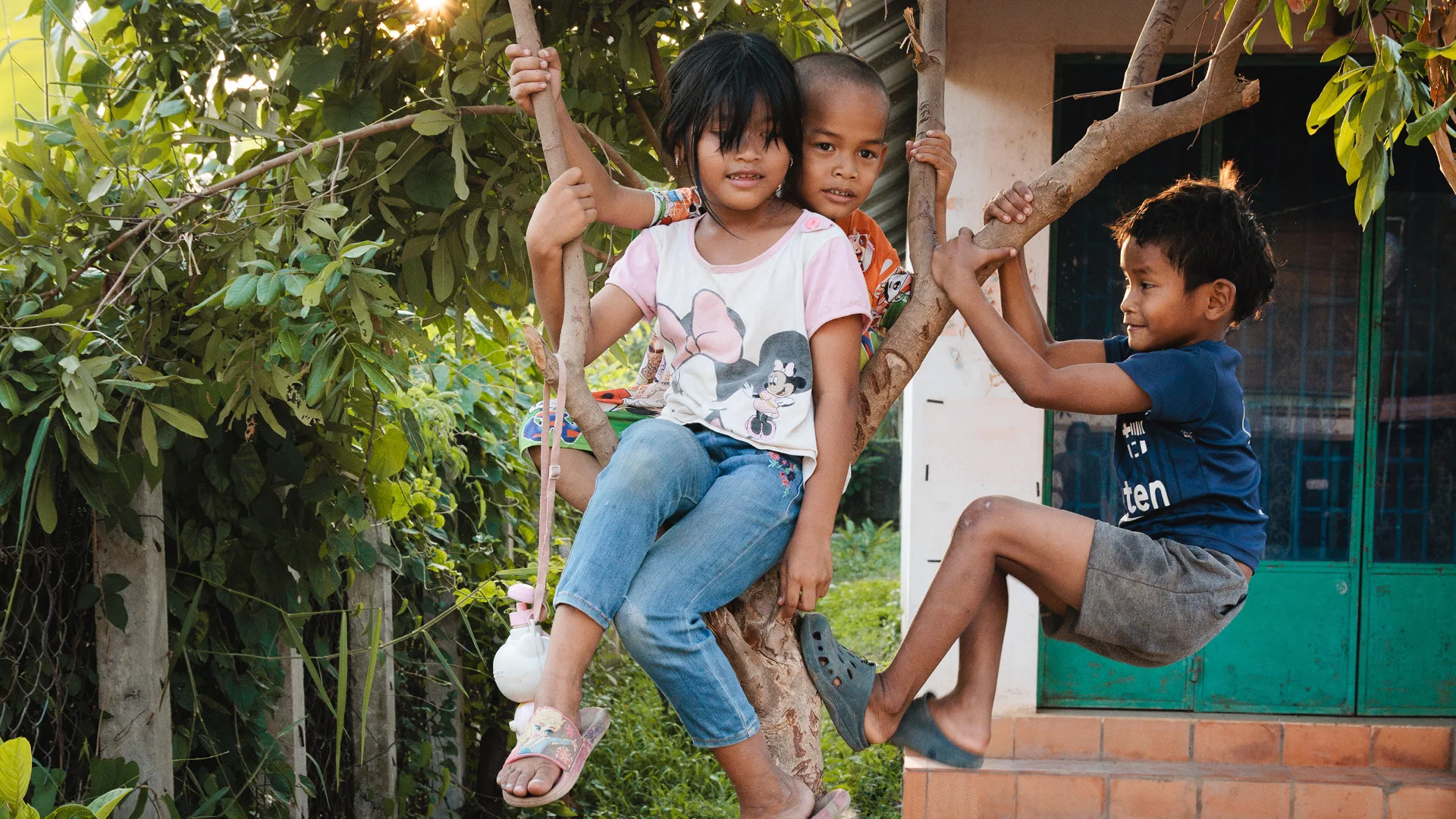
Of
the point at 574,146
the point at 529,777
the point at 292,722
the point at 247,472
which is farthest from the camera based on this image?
the point at 292,722

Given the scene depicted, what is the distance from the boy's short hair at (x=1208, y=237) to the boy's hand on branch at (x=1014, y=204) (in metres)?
0.34

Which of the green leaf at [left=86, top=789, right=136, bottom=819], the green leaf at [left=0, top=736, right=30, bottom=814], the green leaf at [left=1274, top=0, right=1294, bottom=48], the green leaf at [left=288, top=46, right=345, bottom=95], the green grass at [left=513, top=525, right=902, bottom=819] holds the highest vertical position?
the green leaf at [left=288, top=46, right=345, bottom=95]

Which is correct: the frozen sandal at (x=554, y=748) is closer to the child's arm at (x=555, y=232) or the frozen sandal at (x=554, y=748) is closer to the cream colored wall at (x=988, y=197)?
the child's arm at (x=555, y=232)

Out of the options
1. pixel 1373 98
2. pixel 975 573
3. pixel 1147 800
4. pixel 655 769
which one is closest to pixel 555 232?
pixel 975 573

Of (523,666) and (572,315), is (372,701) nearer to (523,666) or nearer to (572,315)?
(523,666)

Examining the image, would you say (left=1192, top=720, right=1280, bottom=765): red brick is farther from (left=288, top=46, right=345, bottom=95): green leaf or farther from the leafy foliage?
(left=288, top=46, right=345, bottom=95): green leaf

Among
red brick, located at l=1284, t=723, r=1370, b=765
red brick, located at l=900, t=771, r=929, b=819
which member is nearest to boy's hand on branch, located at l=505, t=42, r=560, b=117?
red brick, located at l=900, t=771, r=929, b=819

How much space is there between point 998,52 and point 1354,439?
2022 mm

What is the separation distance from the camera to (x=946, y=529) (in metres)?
4.62

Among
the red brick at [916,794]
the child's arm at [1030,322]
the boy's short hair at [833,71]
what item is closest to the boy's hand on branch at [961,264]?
the child's arm at [1030,322]

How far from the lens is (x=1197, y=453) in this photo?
2.22 meters

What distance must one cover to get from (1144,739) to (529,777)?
141 inches

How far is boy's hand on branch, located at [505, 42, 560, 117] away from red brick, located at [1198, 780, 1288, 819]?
381 cm

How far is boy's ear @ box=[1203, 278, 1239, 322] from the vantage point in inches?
88.0
